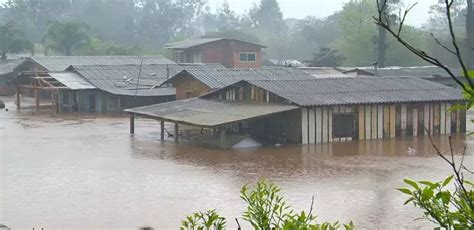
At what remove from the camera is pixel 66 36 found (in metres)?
58.2

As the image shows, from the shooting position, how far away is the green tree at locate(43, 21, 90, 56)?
57.7 m

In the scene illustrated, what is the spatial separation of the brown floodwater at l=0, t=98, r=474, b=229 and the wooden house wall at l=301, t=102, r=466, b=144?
61 cm

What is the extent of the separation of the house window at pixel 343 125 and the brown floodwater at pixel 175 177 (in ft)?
2.22

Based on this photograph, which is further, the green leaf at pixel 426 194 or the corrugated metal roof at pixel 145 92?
the corrugated metal roof at pixel 145 92

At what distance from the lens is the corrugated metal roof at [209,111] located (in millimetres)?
23000

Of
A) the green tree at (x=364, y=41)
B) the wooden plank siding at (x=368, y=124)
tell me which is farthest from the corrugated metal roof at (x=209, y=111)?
the green tree at (x=364, y=41)

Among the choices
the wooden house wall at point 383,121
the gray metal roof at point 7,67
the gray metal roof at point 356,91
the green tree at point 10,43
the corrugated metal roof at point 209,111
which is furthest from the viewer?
the green tree at point 10,43

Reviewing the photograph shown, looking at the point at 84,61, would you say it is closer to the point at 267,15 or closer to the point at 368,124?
the point at 368,124

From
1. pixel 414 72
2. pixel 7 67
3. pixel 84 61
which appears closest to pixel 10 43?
pixel 7 67

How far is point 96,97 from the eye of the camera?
37812 mm

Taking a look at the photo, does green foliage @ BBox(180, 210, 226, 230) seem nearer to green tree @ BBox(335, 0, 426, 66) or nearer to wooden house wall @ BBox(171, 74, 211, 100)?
wooden house wall @ BBox(171, 74, 211, 100)

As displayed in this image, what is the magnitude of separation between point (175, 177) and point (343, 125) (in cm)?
840

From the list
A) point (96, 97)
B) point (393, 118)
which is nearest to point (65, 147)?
point (393, 118)

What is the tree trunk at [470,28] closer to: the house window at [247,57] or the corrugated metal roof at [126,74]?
the house window at [247,57]
